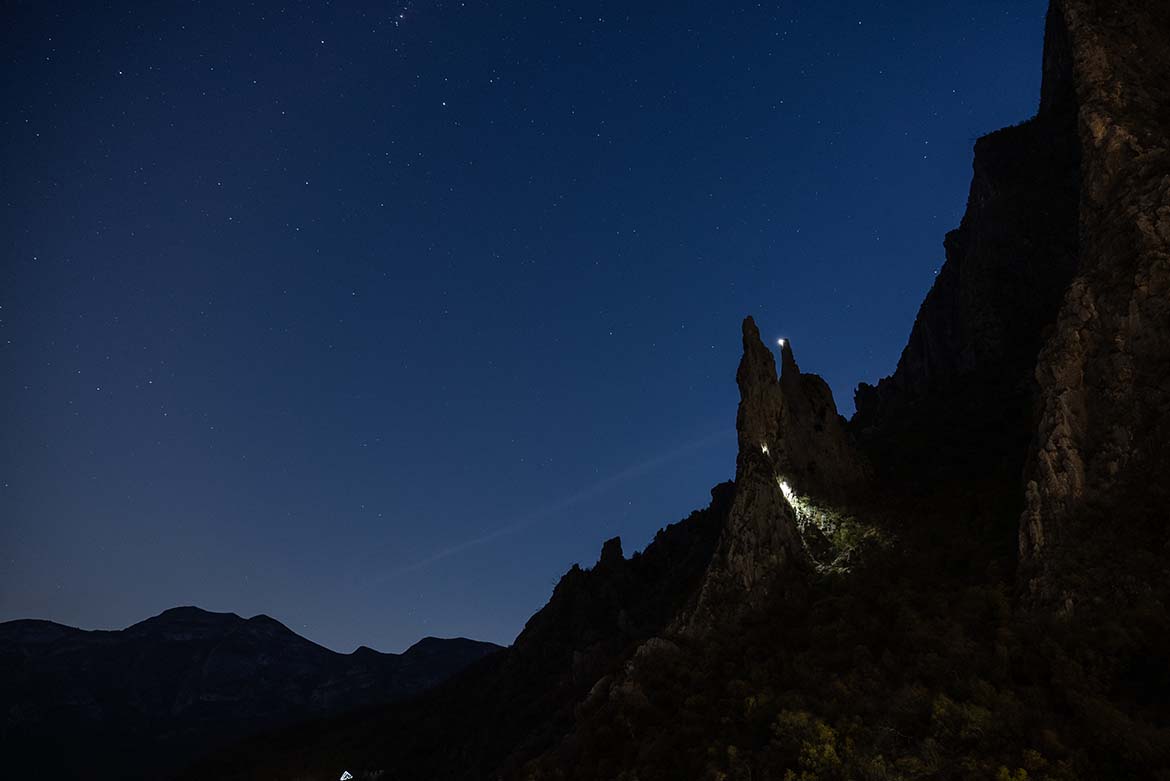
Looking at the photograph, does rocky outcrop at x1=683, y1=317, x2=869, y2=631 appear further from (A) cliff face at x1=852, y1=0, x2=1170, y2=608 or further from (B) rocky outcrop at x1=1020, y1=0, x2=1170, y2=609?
(B) rocky outcrop at x1=1020, y1=0, x2=1170, y2=609

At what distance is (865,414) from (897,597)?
54.4 meters

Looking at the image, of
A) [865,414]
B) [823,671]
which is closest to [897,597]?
[823,671]

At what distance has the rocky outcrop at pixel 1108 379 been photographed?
58.1 feet

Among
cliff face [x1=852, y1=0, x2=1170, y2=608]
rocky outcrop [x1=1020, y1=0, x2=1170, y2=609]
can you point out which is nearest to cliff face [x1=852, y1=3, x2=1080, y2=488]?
cliff face [x1=852, y1=0, x2=1170, y2=608]

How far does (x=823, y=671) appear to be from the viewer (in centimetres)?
2098

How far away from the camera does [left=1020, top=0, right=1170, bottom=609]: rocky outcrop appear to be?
17.7 meters

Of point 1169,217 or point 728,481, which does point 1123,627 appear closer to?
point 1169,217

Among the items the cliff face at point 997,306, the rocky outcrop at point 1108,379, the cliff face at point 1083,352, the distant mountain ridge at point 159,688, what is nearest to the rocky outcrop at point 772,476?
the cliff face at point 1083,352

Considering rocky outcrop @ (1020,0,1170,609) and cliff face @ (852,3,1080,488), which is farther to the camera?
cliff face @ (852,3,1080,488)

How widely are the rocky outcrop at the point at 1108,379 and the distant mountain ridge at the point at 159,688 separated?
154813 millimetres

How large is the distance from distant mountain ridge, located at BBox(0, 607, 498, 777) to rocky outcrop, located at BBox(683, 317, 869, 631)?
463 ft

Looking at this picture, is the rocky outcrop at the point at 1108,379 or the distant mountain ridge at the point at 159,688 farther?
the distant mountain ridge at the point at 159,688

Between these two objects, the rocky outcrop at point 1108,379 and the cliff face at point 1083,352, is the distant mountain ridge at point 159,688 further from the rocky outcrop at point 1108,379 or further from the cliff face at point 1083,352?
the rocky outcrop at point 1108,379

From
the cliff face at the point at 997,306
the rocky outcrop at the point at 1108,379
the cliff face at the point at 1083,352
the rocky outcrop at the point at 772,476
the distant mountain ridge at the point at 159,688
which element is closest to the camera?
the rocky outcrop at the point at 1108,379
